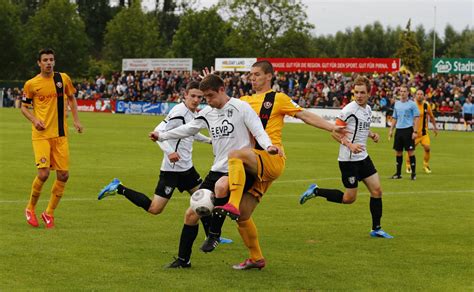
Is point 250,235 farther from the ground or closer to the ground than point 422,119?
closer to the ground

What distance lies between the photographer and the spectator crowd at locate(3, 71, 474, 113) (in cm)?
4959

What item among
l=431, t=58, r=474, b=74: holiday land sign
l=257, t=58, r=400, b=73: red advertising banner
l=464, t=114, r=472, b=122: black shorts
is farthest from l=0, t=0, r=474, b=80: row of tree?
l=464, t=114, r=472, b=122: black shorts

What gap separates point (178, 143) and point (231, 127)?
2.28 metres

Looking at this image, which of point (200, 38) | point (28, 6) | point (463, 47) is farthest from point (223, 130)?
point (463, 47)

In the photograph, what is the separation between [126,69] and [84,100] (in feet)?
32.4

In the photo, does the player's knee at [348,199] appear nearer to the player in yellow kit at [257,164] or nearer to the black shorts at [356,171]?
the black shorts at [356,171]

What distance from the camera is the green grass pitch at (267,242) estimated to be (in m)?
8.61

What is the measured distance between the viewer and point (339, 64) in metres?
63.7

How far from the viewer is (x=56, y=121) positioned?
1248cm

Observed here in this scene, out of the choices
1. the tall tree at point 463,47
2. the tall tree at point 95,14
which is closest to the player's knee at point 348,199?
the tall tree at point 463,47

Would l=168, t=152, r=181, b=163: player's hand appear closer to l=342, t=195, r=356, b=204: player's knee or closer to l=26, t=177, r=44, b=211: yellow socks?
l=26, t=177, r=44, b=211: yellow socks

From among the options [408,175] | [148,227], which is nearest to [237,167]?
[148,227]

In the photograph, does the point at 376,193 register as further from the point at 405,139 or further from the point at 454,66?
the point at 454,66

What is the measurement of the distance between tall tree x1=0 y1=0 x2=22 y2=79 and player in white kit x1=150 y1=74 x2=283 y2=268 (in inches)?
3401
